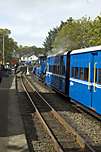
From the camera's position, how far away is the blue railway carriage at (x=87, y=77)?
677 inches

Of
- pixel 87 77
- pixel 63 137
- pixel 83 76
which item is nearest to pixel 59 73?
pixel 83 76

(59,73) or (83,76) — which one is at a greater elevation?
(83,76)

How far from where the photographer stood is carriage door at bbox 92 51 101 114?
Result: 1688 cm

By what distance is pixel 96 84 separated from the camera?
17.3 meters

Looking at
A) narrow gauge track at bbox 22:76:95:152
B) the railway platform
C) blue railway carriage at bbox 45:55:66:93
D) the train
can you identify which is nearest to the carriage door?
the train

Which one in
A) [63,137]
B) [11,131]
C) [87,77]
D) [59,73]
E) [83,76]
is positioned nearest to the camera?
[63,137]

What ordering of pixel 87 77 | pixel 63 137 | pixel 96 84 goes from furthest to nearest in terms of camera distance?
pixel 87 77
pixel 96 84
pixel 63 137

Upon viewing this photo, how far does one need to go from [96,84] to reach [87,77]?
1.98 metres

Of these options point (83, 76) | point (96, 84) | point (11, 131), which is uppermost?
point (83, 76)

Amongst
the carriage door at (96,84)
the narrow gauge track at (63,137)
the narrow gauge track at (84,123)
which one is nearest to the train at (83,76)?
the carriage door at (96,84)

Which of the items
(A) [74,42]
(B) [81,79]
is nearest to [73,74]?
(B) [81,79]

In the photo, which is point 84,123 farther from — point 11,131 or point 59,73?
point 59,73

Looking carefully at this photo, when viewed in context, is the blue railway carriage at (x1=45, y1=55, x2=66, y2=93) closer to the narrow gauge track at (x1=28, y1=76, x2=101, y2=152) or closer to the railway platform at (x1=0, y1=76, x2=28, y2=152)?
the narrow gauge track at (x1=28, y1=76, x2=101, y2=152)

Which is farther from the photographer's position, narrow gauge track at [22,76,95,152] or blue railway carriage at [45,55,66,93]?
blue railway carriage at [45,55,66,93]
